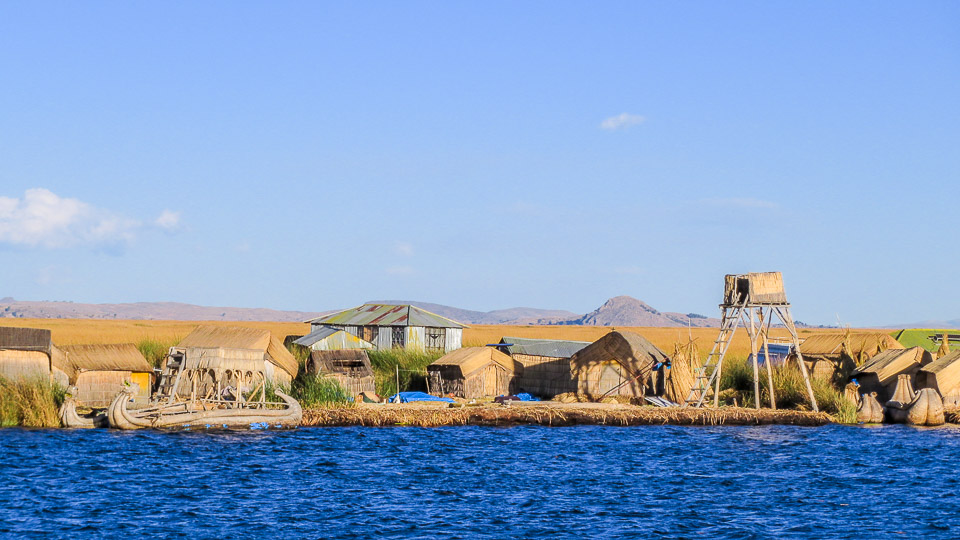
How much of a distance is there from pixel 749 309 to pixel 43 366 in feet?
91.9

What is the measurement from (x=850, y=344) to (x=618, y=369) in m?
12.0

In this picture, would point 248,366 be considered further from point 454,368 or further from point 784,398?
point 784,398

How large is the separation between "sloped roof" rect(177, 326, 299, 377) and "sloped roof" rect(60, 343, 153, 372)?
6.35 feet

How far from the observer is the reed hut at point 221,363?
44281 millimetres

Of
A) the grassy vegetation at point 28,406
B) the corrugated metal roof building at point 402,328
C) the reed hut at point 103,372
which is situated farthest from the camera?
the corrugated metal roof building at point 402,328

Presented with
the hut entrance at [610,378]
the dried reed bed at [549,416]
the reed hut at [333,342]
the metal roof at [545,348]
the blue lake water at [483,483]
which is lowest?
the blue lake water at [483,483]

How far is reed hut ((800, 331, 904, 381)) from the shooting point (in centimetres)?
5066

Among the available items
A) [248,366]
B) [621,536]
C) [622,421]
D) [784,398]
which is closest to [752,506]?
[621,536]

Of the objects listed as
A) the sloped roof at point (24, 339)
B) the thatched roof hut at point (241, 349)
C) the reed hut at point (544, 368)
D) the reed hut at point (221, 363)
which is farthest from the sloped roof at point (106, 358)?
the reed hut at point (544, 368)

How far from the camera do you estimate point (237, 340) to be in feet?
150

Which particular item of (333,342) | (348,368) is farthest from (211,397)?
(333,342)

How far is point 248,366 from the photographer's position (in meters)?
45.0

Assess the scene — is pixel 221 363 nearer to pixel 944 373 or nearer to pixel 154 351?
pixel 154 351

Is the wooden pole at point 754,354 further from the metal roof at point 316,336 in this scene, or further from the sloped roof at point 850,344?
the metal roof at point 316,336
